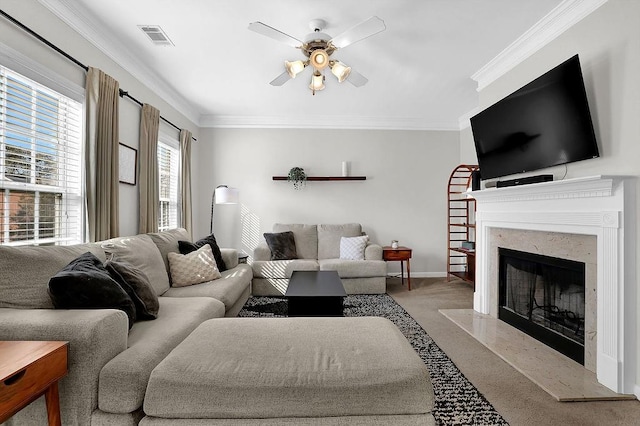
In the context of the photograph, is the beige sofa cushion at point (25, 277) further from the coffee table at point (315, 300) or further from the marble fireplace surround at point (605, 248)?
the marble fireplace surround at point (605, 248)

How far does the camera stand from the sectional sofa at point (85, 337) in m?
1.38

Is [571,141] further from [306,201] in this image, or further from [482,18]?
[306,201]

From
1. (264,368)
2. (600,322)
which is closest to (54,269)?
(264,368)

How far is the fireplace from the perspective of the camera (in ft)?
8.21

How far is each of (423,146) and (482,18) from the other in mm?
3053

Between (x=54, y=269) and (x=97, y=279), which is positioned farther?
(x=54, y=269)

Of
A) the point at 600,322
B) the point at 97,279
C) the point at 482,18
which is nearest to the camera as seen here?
the point at 97,279

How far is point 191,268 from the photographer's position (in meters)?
3.22

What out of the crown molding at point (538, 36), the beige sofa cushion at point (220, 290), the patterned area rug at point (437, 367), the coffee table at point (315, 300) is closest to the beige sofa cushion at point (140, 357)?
the beige sofa cushion at point (220, 290)

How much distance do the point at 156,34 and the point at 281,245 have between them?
2.94 m

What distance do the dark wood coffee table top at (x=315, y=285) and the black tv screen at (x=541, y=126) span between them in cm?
191

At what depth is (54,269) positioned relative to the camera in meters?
Answer: 1.91

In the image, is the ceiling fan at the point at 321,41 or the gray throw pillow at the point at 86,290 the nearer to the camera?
the gray throw pillow at the point at 86,290

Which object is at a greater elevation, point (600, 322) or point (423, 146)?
point (423, 146)
